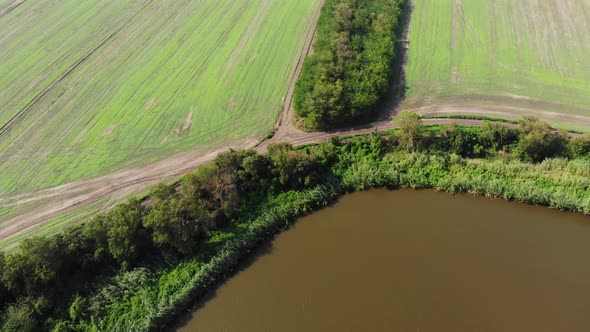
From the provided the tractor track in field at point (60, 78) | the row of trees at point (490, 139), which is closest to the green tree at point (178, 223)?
the row of trees at point (490, 139)

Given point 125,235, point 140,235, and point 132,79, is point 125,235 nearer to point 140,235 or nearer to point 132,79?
point 140,235

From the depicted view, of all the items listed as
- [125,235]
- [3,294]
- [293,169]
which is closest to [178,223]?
[125,235]

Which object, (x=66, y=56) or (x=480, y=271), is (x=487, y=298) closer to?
(x=480, y=271)

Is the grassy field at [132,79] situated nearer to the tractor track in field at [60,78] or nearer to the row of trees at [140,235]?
the tractor track in field at [60,78]

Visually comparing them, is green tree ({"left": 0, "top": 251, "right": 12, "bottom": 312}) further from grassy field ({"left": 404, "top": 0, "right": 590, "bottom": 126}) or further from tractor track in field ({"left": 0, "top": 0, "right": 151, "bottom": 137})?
grassy field ({"left": 404, "top": 0, "right": 590, "bottom": 126})

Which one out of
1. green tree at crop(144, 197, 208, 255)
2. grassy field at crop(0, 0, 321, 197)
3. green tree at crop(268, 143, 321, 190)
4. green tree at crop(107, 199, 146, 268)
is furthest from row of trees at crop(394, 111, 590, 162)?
green tree at crop(107, 199, 146, 268)
